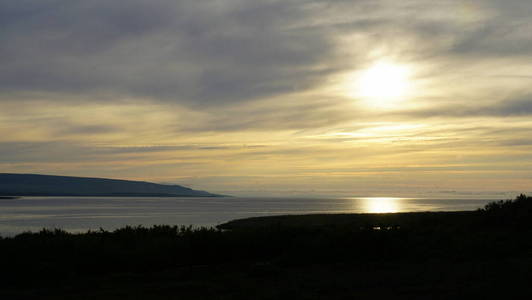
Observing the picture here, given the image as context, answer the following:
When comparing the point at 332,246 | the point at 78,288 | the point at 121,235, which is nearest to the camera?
the point at 78,288

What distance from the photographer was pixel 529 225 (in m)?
24.5

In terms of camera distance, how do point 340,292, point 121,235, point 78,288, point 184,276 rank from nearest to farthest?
1. point 340,292
2. point 78,288
3. point 184,276
4. point 121,235

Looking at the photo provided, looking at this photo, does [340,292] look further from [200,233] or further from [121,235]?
[121,235]

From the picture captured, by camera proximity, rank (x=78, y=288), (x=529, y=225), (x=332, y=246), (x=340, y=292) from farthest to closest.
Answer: (x=529, y=225) → (x=332, y=246) → (x=78, y=288) → (x=340, y=292)

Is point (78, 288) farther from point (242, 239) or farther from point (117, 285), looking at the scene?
point (242, 239)

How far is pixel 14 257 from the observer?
648 inches

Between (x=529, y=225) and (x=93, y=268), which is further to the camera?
(x=529, y=225)

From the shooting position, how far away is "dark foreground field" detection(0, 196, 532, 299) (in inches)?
487

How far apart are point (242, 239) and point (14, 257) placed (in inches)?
325

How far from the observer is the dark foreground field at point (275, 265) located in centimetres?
1237

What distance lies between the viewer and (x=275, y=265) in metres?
17.3

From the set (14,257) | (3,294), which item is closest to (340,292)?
(3,294)

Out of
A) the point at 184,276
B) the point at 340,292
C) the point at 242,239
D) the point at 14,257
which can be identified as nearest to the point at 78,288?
the point at 184,276

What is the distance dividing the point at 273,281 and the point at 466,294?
5.07 meters
